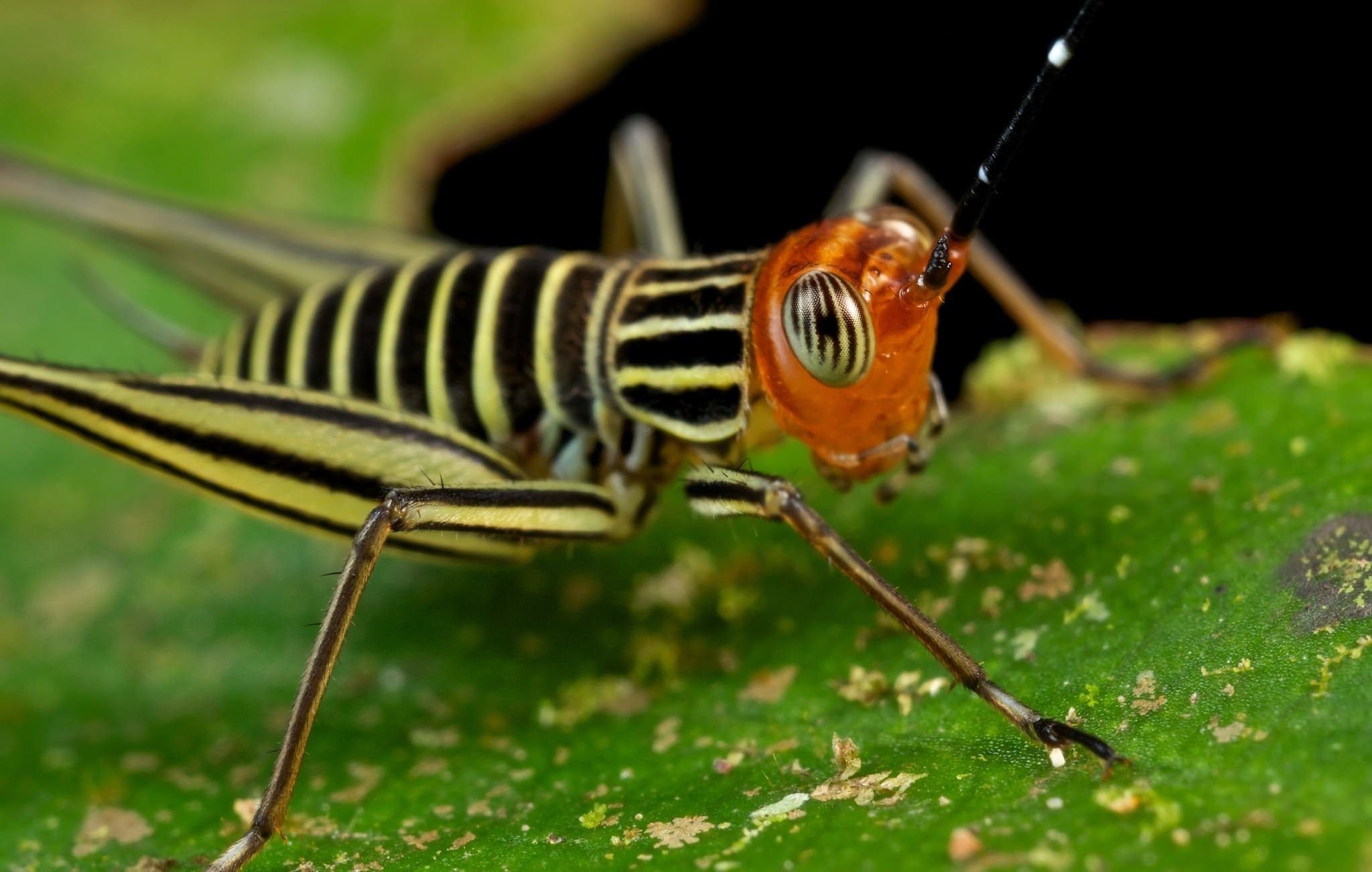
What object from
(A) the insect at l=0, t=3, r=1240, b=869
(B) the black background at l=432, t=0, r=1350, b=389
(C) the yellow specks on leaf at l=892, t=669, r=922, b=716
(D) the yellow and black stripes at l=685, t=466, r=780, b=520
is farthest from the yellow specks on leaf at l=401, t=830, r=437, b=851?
(B) the black background at l=432, t=0, r=1350, b=389

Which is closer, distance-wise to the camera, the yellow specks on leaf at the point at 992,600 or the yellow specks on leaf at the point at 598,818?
the yellow specks on leaf at the point at 598,818

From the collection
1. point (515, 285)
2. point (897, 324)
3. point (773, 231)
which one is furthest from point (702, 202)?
point (897, 324)

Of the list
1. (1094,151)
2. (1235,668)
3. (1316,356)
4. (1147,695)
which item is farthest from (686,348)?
(1094,151)

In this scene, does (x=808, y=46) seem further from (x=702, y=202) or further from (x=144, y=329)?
(x=144, y=329)

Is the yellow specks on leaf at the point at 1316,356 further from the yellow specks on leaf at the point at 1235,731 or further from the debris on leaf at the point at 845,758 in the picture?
the debris on leaf at the point at 845,758

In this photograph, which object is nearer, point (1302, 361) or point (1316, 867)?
point (1316, 867)

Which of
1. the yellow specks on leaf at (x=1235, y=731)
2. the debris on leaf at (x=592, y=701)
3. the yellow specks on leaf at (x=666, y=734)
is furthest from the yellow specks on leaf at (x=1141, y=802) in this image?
the debris on leaf at (x=592, y=701)

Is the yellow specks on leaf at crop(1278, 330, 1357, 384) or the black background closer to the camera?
the yellow specks on leaf at crop(1278, 330, 1357, 384)

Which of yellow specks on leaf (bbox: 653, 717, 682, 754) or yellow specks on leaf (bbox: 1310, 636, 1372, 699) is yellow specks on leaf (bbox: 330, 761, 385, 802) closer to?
yellow specks on leaf (bbox: 653, 717, 682, 754)
